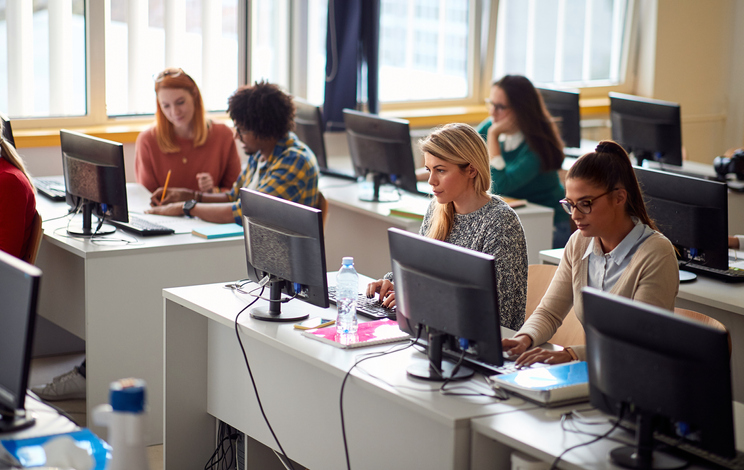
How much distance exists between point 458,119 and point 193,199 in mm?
2424

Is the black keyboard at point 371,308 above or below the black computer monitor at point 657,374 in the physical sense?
below

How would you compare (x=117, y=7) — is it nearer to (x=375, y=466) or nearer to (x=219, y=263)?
(x=219, y=263)

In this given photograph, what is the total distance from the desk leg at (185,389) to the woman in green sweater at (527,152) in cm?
178

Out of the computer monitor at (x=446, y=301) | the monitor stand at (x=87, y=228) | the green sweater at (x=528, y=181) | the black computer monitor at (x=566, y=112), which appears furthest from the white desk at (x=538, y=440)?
the black computer monitor at (x=566, y=112)

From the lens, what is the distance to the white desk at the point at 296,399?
1.76 m

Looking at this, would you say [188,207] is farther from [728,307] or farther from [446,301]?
[728,307]

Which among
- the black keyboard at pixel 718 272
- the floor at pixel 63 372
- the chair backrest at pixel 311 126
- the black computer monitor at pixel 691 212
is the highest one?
the chair backrest at pixel 311 126

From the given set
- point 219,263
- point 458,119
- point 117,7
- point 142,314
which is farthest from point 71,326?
point 458,119

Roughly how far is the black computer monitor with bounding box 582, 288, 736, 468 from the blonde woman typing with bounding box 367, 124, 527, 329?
74 centimetres

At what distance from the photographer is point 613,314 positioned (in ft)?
4.85

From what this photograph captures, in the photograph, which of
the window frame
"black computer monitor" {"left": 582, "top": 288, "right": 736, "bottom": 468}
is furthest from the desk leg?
the window frame

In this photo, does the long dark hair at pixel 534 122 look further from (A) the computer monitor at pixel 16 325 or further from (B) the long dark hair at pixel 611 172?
(A) the computer monitor at pixel 16 325

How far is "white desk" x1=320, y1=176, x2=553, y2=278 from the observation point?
371 centimetres

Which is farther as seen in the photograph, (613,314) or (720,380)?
(613,314)
